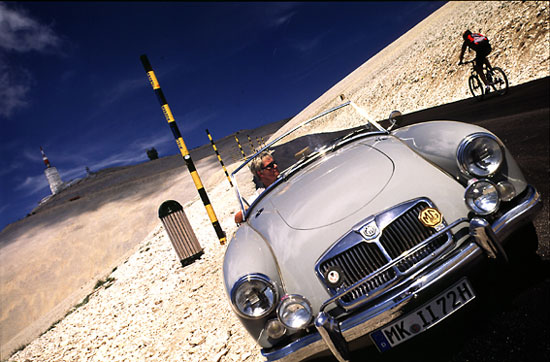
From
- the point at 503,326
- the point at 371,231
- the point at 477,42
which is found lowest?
the point at 503,326

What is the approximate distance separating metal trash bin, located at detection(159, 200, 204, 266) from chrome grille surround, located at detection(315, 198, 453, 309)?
421 cm

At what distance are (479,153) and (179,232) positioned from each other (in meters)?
4.86

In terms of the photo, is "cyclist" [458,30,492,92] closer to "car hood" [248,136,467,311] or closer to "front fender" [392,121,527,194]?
"front fender" [392,121,527,194]

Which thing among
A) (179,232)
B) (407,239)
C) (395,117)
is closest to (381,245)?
(407,239)

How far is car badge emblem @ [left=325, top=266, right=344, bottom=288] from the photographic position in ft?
6.01

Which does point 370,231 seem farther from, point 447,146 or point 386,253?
point 447,146

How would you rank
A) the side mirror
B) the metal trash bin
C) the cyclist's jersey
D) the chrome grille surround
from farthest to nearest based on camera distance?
the cyclist's jersey → the metal trash bin → the side mirror → the chrome grille surround

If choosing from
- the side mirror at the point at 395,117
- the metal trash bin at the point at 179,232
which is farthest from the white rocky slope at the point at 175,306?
the side mirror at the point at 395,117

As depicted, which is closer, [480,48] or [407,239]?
[407,239]

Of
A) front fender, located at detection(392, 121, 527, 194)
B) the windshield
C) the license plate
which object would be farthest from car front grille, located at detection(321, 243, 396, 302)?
the windshield

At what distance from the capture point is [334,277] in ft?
6.03

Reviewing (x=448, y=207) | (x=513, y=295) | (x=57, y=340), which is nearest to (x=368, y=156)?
(x=448, y=207)

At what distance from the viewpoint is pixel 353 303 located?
1.72m

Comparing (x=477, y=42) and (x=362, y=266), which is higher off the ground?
(x=477, y=42)
